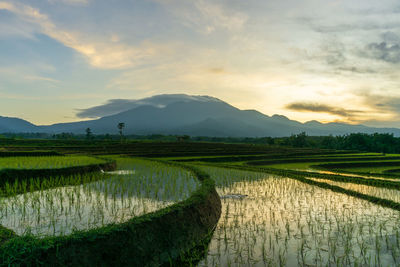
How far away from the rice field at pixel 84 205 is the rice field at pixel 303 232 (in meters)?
2.34

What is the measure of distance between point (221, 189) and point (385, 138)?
187ft

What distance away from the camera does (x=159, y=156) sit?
29828 millimetres

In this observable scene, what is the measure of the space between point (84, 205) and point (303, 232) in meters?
6.74

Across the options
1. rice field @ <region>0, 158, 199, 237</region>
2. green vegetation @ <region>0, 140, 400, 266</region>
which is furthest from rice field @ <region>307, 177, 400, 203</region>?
rice field @ <region>0, 158, 199, 237</region>

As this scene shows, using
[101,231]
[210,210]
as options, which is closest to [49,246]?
[101,231]

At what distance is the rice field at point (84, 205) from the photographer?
22.0 feet

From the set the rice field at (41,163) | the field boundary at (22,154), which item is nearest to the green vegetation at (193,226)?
the rice field at (41,163)

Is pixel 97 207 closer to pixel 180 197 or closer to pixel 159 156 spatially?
pixel 180 197

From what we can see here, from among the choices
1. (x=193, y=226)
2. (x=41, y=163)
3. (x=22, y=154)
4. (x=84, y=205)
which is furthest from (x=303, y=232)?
(x=22, y=154)

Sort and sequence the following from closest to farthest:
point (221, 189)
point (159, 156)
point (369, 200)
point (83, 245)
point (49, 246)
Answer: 1. point (49, 246)
2. point (83, 245)
3. point (369, 200)
4. point (221, 189)
5. point (159, 156)

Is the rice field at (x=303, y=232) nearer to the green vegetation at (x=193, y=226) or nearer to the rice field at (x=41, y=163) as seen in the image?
the green vegetation at (x=193, y=226)

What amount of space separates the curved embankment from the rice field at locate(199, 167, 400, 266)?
0.66m

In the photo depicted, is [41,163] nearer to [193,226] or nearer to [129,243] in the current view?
[193,226]

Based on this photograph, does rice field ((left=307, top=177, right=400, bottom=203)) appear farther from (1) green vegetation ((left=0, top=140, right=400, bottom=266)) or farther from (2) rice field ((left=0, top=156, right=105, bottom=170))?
(2) rice field ((left=0, top=156, right=105, bottom=170))
